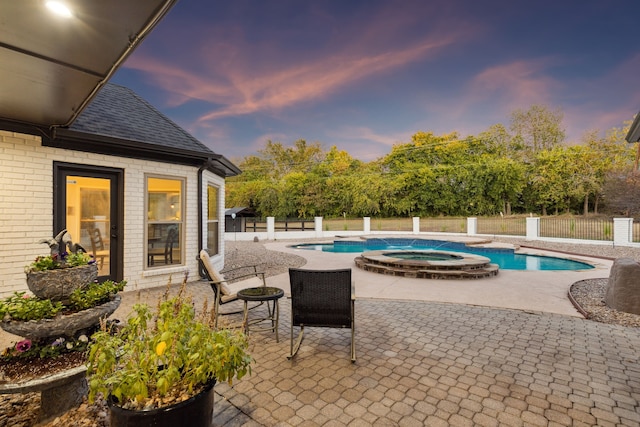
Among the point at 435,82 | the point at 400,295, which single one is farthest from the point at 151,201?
the point at 435,82

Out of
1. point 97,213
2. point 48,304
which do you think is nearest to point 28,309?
point 48,304

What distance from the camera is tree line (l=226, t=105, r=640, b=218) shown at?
27031mm

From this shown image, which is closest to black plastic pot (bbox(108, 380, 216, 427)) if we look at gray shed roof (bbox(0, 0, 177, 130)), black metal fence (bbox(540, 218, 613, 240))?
gray shed roof (bbox(0, 0, 177, 130))

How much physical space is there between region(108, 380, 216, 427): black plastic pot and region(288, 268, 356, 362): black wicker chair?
58.9 inches

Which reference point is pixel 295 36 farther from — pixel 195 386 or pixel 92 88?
pixel 195 386

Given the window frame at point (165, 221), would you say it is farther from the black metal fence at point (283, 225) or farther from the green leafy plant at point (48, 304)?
the black metal fence at point (283, 225)

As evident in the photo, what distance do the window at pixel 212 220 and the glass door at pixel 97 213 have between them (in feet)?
7.02

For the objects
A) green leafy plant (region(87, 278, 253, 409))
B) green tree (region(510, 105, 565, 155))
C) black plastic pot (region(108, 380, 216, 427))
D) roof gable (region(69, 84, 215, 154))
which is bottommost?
black plastic pot (region(108, 380, 216, 427))

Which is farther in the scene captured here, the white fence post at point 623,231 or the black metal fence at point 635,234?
the black metal fence at point 635,234

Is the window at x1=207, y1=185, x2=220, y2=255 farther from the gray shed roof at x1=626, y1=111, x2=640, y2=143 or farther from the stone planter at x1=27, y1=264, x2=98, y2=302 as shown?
the gray shed roof at x1=626, y1=111, x2=640, y2=143

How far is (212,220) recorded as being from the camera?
7898mm

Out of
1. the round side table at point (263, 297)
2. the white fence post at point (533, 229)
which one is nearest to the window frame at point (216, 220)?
the round side table at point (263, 297)

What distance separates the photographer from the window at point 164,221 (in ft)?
20.3

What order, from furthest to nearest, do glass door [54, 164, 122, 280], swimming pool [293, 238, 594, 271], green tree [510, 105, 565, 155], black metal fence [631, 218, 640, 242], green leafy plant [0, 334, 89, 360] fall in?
green tree [510, 105, 565, 155] < black metal fence [631, 218, 640, 242] < swimming pool [293, 238, 594, 271] < glass door [54, 164, 122, 280] < green leafy plant [0, 334, 89, 360]
